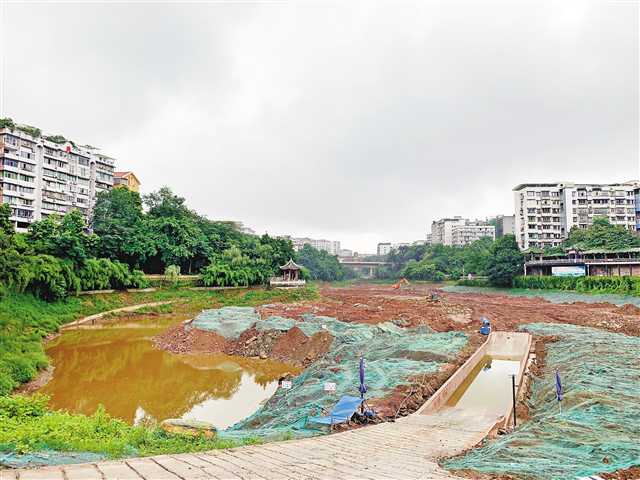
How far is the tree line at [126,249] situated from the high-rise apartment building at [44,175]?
6.86 m

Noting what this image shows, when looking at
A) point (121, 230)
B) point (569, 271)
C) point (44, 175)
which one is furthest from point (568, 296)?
point (44, 175)

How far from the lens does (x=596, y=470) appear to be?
5949 mm

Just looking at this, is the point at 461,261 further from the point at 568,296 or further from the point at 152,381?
the point at 152,381

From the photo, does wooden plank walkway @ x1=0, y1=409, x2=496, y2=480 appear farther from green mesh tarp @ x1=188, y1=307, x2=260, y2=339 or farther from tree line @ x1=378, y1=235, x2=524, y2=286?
tree line @ x1=378, y1=235, x2=524, y2=286

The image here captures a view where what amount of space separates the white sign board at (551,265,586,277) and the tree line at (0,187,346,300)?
35453 millimetres

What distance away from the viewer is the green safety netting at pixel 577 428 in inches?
251

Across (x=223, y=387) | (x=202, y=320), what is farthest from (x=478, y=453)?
(x=202, y=320)

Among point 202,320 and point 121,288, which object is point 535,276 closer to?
point 202,320

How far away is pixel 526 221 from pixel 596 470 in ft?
250

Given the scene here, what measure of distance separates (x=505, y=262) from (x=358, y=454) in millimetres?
58291

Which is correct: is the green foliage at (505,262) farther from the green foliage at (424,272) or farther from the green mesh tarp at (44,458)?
the green mesh tarp at (44,458)

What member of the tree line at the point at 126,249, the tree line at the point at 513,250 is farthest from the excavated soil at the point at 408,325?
the tree line at the point at 513,250

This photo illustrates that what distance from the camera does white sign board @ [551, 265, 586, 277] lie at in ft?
171

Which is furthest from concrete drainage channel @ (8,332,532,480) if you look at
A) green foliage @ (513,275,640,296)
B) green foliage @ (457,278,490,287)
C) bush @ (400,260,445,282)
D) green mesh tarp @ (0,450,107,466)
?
bush @ (400,260,445,282)
